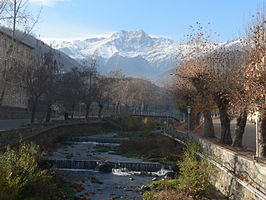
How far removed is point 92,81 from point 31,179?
57.3 meters

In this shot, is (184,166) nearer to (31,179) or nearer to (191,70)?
(31,179)

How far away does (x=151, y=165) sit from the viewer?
26984 millimetres

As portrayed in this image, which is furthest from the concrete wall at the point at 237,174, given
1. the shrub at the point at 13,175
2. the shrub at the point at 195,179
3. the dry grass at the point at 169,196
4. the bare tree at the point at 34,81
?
the bare tree at the point at 34,81

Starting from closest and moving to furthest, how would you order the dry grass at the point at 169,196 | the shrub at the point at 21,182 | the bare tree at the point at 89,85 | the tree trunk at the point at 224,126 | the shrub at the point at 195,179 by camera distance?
the shrub at the point at 21,182 < the dry grass at the point at 169,196 < the shrub at the point at 195,179 < the tree trunk at the point at 224,126 < the bare tree at the point at 89,85

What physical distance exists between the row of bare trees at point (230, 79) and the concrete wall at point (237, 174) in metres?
1.90

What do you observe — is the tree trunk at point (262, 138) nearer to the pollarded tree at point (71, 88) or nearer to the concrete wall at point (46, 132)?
the concrete wall at point (46, 132)

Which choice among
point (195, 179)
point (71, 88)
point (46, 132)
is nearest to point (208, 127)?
point (195, 179)

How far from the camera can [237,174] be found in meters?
15.5

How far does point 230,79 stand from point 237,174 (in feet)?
25.5

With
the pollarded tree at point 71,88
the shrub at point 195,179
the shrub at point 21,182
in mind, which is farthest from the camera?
the pollarded tree at point 71,88

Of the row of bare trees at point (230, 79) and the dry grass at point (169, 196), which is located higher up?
the row of bare trees at point (230, 79)

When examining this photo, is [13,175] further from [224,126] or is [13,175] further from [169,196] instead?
[224,126]

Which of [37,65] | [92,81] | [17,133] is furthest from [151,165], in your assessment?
[92,81]

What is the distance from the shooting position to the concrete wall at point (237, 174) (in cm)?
1306
